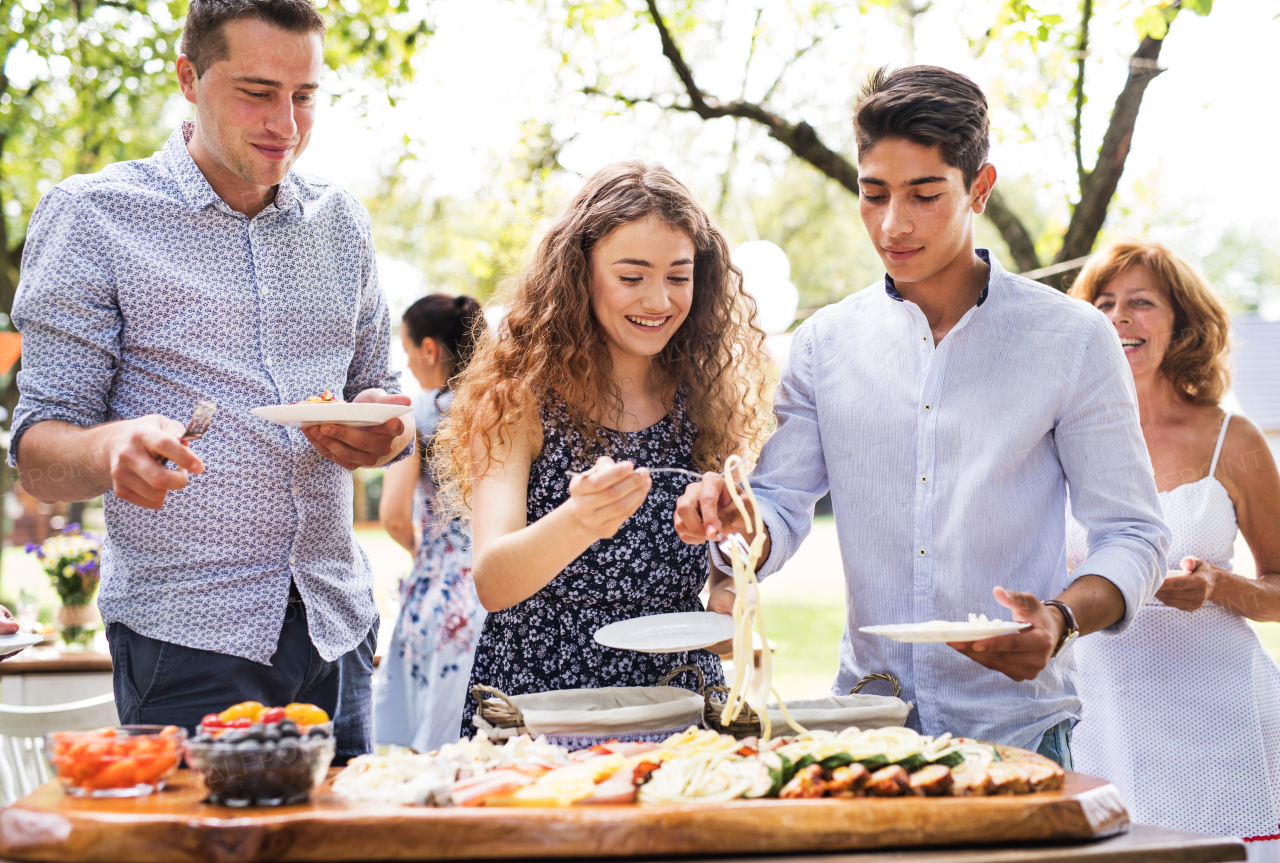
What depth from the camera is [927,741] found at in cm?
212

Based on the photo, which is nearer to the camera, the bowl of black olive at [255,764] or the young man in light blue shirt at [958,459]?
the bowl of black olive at [255,764]

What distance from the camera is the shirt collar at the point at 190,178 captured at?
8.50 feet

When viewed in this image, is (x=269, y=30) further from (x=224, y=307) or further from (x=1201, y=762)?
(x=1201, y=762)

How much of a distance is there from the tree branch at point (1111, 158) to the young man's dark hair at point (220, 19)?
4875 millimetres

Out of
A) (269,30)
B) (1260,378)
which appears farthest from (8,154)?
(1260,378)

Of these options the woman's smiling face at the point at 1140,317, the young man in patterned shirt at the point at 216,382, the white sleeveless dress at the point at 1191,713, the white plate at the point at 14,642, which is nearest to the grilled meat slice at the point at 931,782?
the young man in patterned shirt at the point at 216,382

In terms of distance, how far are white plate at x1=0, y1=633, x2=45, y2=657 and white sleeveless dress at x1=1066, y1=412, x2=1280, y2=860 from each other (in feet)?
9.55

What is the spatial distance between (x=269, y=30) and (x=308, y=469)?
1.05m

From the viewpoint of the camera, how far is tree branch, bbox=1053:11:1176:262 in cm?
588

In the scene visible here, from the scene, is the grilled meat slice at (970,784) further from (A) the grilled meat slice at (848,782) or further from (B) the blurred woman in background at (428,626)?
(B) the blurred woman in background at (428,626)

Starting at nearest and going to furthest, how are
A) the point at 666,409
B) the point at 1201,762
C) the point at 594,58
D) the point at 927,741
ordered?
1. the point at 927,741
2. the point at 666,409
3. the point at 1201,762
4. the point at 594,58

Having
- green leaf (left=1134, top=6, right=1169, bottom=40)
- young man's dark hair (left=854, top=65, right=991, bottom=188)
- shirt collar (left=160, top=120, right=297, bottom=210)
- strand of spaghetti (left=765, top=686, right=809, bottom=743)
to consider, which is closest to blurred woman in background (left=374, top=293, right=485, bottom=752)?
shirt collar (left=160, top=120, right=297, bottom=210)

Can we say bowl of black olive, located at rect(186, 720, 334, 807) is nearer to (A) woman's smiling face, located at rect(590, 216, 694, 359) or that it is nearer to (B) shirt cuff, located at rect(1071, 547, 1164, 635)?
(A) woman's smiling face, located at rect(590, 216, 694, 359)

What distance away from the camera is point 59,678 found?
16.7 ft
